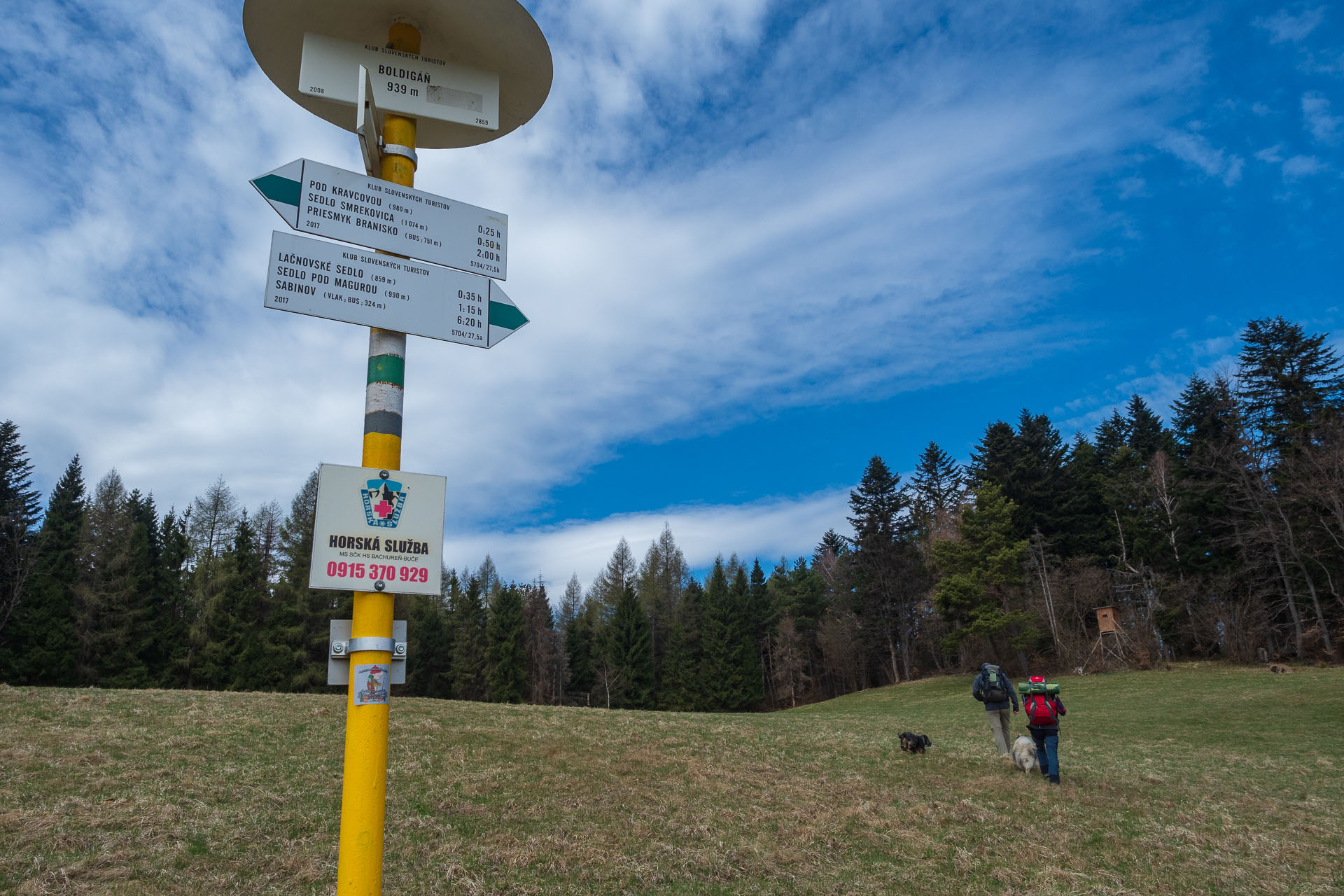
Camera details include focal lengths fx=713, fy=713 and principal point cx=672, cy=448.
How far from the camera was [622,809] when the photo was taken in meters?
9.25

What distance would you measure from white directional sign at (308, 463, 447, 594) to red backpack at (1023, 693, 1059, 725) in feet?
36.0

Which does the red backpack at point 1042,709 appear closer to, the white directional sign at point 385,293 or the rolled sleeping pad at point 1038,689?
the rolled sleeping pad at point 1038,689

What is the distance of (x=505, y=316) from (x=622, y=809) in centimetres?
753

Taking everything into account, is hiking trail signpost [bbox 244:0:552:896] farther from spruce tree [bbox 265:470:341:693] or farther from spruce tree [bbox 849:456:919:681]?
spruce tree [bbox 849:456:919:681]

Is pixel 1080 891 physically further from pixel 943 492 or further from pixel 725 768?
pixel 943 492

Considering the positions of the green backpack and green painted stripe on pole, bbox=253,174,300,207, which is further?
the green backpack

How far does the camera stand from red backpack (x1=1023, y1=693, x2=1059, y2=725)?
37.2 ft

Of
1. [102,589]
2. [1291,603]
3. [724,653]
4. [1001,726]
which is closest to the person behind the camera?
[1001,726]

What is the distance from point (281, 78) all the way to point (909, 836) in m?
Answer: 9.30

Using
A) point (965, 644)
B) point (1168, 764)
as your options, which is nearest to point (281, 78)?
point (1168, 764)

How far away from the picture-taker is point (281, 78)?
14.8 feet

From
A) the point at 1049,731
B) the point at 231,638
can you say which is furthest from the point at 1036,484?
the point at 231,638

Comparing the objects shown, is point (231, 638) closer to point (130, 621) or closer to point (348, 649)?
point (130, 621)

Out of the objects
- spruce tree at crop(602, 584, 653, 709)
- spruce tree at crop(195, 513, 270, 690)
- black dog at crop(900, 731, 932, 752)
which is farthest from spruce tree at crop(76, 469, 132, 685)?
black dog at crop(900, 731, 932, 752)
